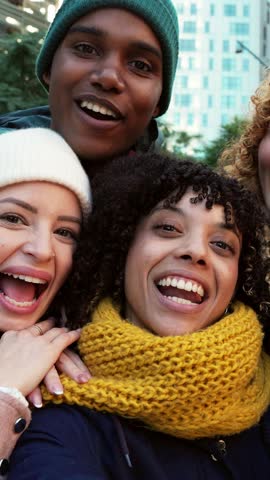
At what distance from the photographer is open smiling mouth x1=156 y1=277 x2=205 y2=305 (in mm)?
2275

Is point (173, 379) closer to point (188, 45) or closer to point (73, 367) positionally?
point (73, 367)

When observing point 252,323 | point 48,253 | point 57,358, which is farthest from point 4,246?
point 252,323

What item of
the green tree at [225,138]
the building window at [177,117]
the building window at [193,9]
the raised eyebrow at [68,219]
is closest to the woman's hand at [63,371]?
the raised eyebrow at [68,219]

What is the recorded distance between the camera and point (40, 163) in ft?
8.07

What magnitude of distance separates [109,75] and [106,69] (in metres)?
0.04

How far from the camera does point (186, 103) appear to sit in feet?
274

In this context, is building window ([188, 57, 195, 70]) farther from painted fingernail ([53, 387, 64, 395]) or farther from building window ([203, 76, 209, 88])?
painted fingernail ([53, 387, 64, 395])

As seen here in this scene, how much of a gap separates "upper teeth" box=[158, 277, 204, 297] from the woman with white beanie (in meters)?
0.40

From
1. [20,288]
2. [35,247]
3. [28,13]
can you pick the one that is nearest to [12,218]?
[35,247]

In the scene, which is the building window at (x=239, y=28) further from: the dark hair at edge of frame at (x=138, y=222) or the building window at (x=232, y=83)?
the dark hair at edge of frame at (x=138, y=222)

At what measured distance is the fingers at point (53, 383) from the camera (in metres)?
2.12

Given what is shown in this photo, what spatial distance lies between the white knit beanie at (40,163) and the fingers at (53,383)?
73cm

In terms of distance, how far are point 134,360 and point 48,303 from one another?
52cm

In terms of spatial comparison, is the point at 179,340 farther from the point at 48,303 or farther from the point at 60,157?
the point at 60,157
